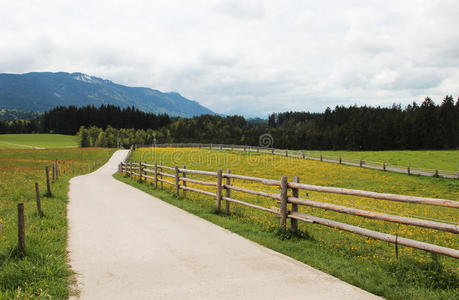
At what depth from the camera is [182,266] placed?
19.8 feet

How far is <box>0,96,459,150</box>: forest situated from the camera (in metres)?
80.2

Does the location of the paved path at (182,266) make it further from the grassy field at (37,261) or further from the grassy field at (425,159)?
the grassy field at (425,159)

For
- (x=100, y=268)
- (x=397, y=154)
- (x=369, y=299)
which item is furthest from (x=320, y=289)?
(x=397, y=154)

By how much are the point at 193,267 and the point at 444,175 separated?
35357mm

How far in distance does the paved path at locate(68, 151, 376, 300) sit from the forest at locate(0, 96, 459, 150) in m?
73.6

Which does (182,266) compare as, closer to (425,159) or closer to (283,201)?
(283,201)

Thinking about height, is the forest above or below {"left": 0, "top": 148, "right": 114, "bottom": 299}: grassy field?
above

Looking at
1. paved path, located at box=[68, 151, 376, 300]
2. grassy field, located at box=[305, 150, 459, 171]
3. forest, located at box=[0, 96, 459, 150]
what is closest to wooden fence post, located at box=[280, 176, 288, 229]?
paved path, located at box=[68, 151, 376, 300]

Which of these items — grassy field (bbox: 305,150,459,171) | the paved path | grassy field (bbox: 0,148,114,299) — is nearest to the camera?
grassy field (bbox: 0,148,114,299)

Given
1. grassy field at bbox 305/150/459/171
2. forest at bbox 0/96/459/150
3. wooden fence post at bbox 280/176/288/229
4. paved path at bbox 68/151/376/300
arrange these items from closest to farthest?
paved path at bbox 68/151/376/300 < wooden fence post at bbox 280/176/288/229 < grassy field at bbox 305/150/459/171 < forest at bbox 0/96/459/150

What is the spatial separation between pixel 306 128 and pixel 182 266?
13098 cm

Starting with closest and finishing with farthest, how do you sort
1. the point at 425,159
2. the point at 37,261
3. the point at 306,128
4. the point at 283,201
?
the point at 37,261, the point at 283,201, the point at 425,159, the point at 306,128

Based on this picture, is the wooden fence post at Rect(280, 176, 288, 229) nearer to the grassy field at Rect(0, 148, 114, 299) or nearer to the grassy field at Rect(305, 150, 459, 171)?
the grassy field at Rect(0, 148, 114, 299)

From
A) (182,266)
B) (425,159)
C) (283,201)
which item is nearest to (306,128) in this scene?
(425,159)
